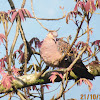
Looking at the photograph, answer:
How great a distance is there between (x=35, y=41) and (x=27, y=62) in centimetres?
62

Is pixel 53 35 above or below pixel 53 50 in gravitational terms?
above

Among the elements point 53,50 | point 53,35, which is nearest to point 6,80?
point 53,50

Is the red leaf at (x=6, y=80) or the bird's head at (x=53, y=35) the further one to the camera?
the bird's head at (x=53, y=35)

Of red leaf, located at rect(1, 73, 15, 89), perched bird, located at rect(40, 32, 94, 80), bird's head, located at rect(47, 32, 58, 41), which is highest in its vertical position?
bird's head, located at rect(47, 32, 58, 41)

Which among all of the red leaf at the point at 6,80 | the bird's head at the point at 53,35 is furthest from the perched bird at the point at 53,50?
the red leaf at the point at 6,80

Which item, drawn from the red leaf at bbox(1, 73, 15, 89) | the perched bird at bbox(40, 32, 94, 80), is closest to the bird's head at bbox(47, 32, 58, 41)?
the perched bird at bbox(40, 32, 94, 80)

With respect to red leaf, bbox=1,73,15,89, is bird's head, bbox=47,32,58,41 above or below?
above

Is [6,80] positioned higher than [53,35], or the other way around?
[53,35]

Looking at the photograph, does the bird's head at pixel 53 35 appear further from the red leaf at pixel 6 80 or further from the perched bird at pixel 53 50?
the red leaf at pixel 6 80

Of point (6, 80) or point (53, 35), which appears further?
point (53, 35)

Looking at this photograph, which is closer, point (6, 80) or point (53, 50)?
point (6, 80)

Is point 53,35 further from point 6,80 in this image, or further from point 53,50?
point 6,80

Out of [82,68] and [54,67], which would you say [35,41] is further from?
[82,68]

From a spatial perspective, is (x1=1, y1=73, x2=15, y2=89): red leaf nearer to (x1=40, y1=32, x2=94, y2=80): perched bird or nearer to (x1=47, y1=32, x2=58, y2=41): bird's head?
(x1=40, y1=32, x2=94, y2=80): perched bird
